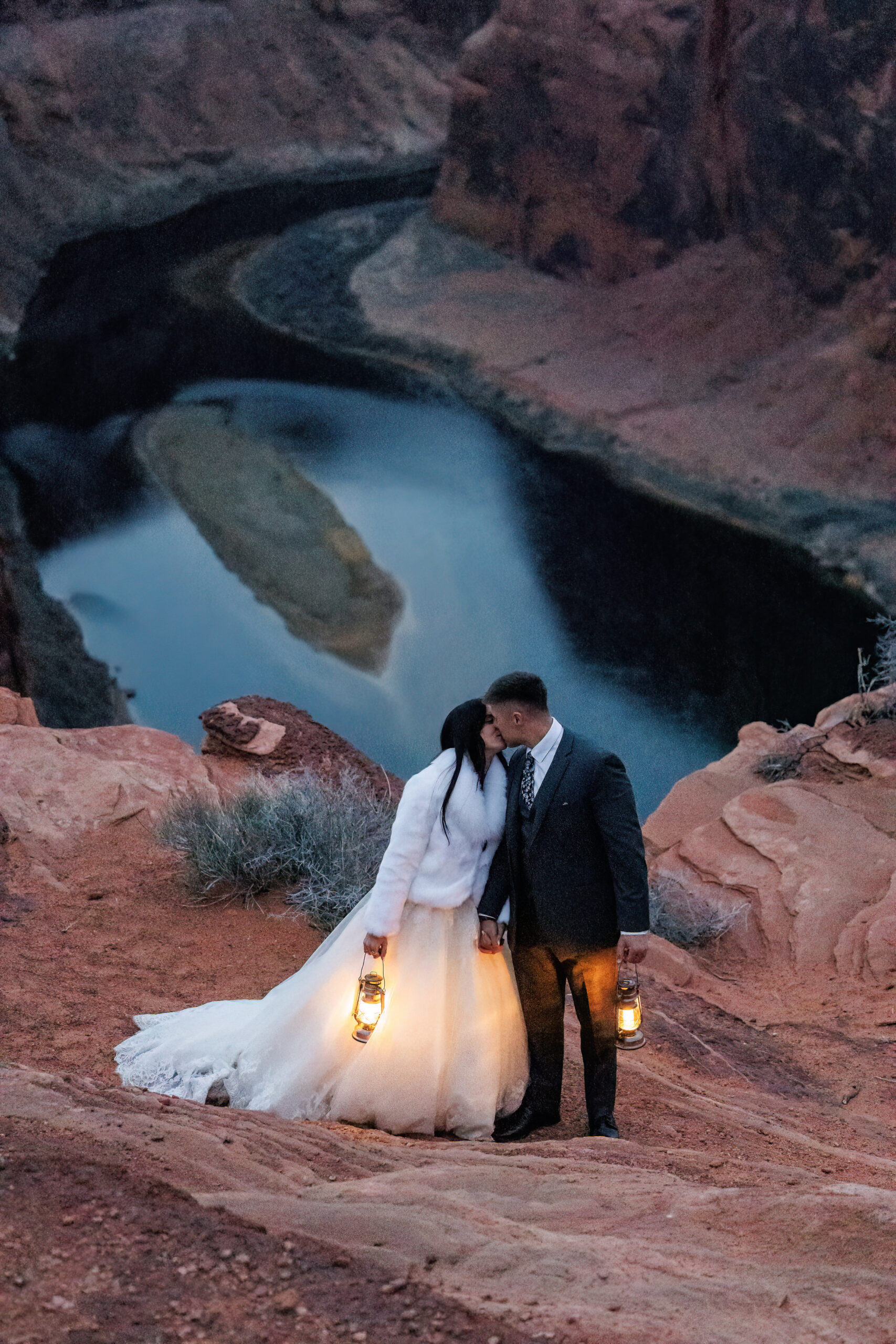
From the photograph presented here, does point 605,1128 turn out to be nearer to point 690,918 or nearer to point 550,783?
point 550,783

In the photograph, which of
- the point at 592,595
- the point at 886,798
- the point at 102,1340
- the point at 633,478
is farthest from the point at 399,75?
the point at 102,1340

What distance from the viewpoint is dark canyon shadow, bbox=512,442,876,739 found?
1620 cm

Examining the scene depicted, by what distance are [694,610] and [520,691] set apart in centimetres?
1416

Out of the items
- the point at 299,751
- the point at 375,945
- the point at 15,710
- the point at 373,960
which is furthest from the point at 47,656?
the point at 375,945

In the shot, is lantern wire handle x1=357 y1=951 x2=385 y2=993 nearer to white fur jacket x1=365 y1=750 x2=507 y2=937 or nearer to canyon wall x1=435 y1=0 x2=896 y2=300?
white fur jacket x1=365 y1=750 x2=507 y2=937

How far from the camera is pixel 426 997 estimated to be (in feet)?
12.8

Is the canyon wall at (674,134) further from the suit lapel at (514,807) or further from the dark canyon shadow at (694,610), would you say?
the suit lapel at (514,807)

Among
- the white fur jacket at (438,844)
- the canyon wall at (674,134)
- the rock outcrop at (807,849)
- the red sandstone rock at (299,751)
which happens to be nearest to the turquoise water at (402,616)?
the canyon wall at (674,134)

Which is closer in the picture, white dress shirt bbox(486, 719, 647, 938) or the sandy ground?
the sandy ground

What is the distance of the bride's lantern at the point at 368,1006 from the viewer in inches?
151

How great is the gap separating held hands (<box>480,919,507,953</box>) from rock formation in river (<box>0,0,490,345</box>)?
25.5 meters

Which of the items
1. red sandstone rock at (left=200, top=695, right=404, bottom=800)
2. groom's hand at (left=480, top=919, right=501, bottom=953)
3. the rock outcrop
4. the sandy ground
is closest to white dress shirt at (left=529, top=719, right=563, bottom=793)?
groom's hand at (left=480, top=919, right=501, bottom=953)

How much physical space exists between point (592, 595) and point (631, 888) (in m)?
14.6

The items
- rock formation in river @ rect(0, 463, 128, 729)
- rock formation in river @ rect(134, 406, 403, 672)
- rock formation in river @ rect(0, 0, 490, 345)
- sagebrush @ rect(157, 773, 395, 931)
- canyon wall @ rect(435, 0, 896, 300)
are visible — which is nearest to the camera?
sagebrush @ rect(157, 773, 395, 931)
